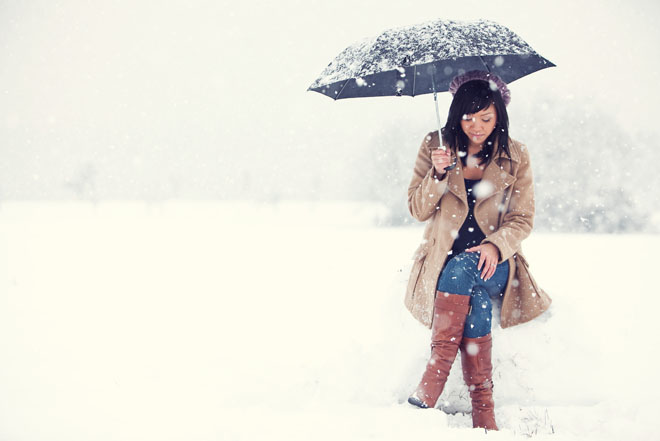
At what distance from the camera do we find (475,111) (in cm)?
266

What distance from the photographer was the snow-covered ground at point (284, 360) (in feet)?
8.01

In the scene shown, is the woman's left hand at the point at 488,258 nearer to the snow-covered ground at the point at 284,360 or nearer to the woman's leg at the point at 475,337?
the woman's leg at the point at 475,337

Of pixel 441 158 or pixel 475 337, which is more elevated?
pixel 441 158

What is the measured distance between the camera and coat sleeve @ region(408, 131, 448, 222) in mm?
2605

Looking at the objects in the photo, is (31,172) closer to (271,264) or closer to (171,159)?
(171,159)

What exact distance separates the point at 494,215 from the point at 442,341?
901 millimetres

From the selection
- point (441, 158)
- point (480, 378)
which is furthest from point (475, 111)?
point (480, 378)

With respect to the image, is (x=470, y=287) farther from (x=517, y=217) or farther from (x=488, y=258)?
(x=517, y=217)

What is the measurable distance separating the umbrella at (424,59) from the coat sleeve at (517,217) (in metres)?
0.69

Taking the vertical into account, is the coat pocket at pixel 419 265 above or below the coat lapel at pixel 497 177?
below

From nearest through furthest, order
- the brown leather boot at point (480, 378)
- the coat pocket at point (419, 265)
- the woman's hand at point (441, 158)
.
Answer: the brown leather boot at point (480, 378), the woman's hand at point (441, 158), the coat pocket at point (419, 265)

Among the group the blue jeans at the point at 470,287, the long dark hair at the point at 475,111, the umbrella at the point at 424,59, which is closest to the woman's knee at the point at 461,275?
the blue jeans at the point at 470,287

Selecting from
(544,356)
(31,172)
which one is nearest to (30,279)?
(544,356)

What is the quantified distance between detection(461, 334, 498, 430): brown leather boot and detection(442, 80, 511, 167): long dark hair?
120cm
